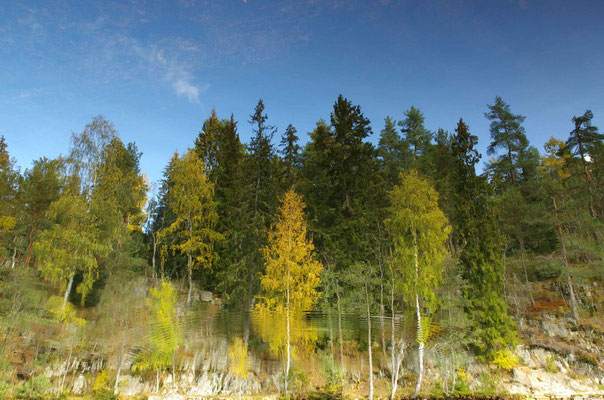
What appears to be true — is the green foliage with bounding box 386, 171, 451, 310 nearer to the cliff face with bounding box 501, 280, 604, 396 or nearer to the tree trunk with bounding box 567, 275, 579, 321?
the cliff face with bounding box 501, 280, 604, 396

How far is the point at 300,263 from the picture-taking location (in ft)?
54.4

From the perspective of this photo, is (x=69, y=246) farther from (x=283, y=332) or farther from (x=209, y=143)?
(x=209, y=143)

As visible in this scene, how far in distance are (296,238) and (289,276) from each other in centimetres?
196

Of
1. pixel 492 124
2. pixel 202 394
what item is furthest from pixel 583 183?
pixel 202 394

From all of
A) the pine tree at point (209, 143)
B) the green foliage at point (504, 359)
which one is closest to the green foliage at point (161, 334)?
the pine tree at point (209, 143)

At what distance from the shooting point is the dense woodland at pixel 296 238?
15.7 m

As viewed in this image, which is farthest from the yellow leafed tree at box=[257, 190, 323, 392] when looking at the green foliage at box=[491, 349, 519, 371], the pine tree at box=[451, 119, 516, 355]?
the green foliage at box=[491, 349, 519, 371]

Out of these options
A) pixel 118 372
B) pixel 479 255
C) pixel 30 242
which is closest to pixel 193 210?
pixel 118 372

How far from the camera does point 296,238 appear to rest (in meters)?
16.5

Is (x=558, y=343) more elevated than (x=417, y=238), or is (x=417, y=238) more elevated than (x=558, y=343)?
(x=417, y=238)

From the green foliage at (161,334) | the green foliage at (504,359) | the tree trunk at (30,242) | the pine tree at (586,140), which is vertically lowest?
the green foliage at (504,359)

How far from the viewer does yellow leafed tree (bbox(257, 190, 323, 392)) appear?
602 inches

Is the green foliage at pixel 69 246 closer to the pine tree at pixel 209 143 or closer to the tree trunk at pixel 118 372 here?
the tree trunk at pixel 118 372

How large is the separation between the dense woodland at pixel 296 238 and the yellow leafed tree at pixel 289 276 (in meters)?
0.08
